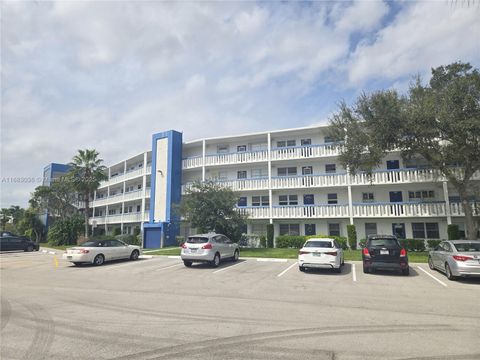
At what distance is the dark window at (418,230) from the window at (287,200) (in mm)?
9940

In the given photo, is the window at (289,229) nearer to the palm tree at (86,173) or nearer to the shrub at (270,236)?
the shrub at (270,236)

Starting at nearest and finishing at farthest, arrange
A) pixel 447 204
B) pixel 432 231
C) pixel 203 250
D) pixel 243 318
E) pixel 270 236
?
pixel 243 318 → pixel 203 250 → pixel 447 204 → pixel 432 231 → pixel 270 236

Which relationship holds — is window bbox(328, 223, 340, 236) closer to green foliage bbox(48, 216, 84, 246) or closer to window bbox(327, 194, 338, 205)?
window bbox(327, 194, 338, 205)

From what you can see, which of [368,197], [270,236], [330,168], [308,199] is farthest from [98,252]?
[368,197]

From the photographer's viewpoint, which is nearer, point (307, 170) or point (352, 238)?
Answer: point (352, 238)

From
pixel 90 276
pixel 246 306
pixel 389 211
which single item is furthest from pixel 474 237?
pixel 90 276

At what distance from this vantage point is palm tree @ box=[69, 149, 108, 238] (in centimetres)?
3619

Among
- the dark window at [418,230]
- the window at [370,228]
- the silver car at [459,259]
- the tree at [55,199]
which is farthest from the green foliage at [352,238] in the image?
the tree at [55,199]

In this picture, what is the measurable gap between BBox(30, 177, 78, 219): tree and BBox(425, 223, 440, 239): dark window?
40716 millimetres

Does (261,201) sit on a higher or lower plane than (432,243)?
higher

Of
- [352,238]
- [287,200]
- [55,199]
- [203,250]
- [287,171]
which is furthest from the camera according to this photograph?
[55,199]

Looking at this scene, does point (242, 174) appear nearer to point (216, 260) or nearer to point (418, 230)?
point (418, 230)

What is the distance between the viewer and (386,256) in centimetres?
1265

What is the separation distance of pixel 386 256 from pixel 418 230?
52.4ft
